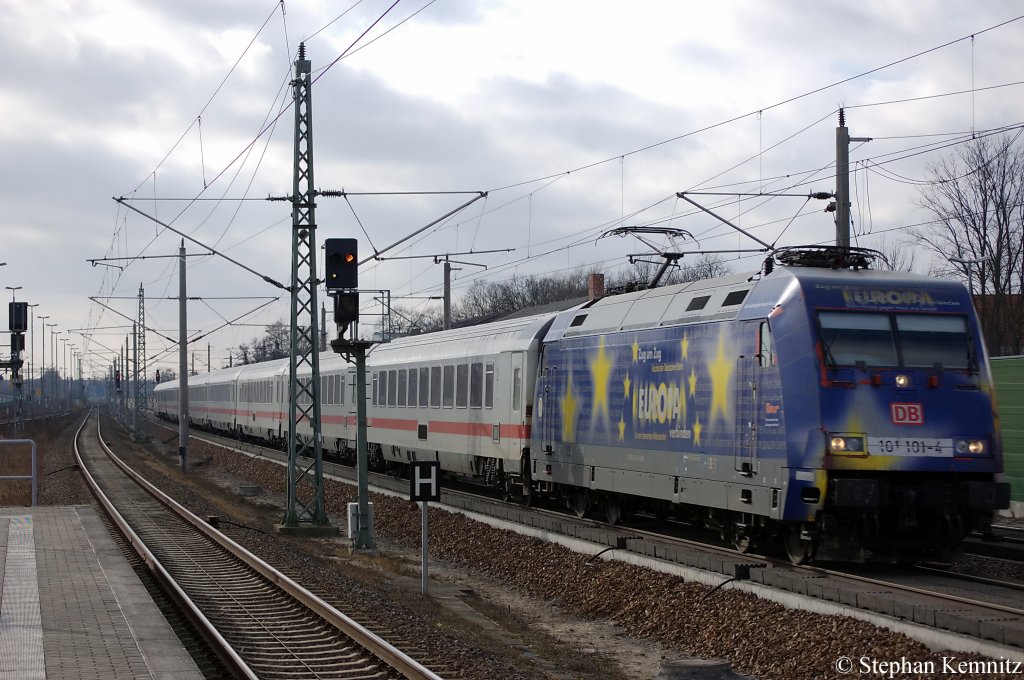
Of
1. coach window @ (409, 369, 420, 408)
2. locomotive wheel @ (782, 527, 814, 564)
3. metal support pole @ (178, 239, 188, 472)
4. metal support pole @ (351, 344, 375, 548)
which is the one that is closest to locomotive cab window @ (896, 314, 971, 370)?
locomotive wheel @ (782, 527, 814, 564)

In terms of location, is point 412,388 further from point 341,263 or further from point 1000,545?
point 1000,545

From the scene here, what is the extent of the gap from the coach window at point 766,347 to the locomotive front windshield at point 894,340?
0.65 metres

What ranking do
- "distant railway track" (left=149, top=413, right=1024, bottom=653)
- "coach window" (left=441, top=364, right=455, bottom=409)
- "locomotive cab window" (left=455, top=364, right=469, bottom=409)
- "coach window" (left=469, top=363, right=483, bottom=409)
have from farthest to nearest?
"coach window" (left=441, top=364, right=455, bottom=409) → "locomotive cab window" (left=455, top=364, right=469, bottom=409) → "coach window" (left=469, top=363, right=483, bottom=409) → "distant railway track" (left=149, top=413, right=1024, bottom=653)

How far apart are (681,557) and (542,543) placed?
458 centimetres

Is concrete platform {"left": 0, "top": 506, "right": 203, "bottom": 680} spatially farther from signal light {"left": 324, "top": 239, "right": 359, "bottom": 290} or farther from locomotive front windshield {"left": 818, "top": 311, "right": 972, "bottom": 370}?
locomotive front windshield {"left": 818, "top": 311, "right": 972, "bottom": 370}

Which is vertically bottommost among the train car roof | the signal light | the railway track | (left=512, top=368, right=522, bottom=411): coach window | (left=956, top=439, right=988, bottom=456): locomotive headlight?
the railway track

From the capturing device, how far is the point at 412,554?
2252 centimetres

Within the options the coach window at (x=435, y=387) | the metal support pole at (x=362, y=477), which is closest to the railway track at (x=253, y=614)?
the metal support pole at (x=362, y=477)

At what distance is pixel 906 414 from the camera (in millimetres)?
13500

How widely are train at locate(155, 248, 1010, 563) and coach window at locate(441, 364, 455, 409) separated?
6.88 meters

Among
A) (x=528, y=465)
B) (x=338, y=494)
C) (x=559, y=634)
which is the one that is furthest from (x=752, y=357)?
(x=338, y=494)

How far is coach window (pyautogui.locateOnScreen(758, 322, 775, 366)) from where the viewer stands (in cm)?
1404

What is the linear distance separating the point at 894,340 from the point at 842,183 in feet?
29.9

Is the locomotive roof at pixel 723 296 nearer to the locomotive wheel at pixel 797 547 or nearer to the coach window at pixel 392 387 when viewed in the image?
the locomotive wheel at pixel 797 547
